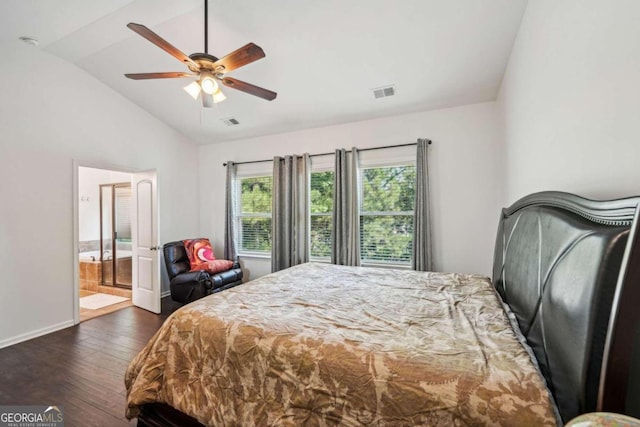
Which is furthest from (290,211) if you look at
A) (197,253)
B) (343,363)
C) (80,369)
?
(343,363)

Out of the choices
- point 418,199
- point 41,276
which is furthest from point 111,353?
point 418,199

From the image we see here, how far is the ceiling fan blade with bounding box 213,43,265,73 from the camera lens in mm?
2004

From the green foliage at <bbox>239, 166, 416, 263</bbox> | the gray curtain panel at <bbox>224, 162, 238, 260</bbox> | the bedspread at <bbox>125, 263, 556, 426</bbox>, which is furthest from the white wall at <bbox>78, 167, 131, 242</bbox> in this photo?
the bedspread at <bbox>125, 263, 556, 426</bbox>

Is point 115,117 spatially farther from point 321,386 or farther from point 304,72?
point 321,386

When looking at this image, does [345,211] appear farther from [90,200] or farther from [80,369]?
[90,200]

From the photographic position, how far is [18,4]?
2508 mm

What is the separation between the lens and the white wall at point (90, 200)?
560cm

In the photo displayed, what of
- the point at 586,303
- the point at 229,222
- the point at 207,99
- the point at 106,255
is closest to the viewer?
the point at 586,303

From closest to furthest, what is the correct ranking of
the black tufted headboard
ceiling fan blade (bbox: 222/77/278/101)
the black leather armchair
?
the black tufted headboard < ceiling fan blade (bbox: 222/77/278/101) < the black leather armchair

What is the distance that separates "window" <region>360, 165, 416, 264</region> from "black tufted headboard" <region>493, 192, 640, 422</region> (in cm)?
249

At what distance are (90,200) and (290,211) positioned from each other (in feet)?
14.5

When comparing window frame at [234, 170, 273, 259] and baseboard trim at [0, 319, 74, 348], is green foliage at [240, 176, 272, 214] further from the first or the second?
baseboard trim at [0, 319, 74, 348]

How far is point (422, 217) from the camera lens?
361 cm

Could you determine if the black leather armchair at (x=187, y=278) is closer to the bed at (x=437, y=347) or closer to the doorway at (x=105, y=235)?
the doorway at (x=105, y=235)
